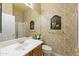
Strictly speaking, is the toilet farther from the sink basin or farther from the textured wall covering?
the sink basin

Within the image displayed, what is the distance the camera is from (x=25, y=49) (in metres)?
1.85

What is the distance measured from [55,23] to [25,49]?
23.5 inches

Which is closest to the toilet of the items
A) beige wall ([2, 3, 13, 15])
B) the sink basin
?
the sink basin

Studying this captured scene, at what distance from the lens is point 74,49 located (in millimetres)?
1924

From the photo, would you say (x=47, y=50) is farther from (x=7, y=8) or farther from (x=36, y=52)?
(x=7, y=8)

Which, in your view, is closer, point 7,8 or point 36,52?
point 7,8

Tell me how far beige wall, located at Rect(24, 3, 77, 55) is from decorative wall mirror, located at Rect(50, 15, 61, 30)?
45 millimetres

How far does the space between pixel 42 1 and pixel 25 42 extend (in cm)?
68

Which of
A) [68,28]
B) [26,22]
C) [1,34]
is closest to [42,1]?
[26,22]

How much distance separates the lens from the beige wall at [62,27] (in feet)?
6.29

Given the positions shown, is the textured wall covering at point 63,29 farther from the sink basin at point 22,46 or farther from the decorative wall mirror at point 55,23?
the sink basin at point 22,46

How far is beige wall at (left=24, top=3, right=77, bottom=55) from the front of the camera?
1.92 meters

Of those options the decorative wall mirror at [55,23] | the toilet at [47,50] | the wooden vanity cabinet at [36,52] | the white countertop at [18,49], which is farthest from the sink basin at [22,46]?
the decorative wall mirror at [55,23]

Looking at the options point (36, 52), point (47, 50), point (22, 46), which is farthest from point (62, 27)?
point (22, 46)
